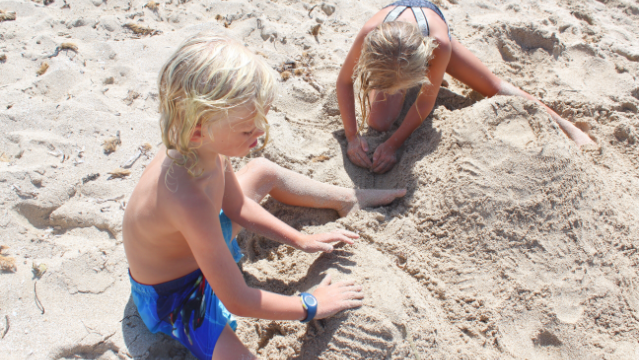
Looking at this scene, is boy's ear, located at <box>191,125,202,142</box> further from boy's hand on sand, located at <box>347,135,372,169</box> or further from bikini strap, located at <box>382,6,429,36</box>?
bikini strap, located at <box>382,6,429,36</box>

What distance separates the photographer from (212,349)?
1.52m

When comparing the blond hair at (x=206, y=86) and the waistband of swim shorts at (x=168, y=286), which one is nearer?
the blond hair at (x=206, y=86)

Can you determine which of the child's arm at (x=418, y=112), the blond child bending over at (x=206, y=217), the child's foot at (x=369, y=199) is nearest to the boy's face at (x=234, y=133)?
the blond child bending over at (x=206, y=217)

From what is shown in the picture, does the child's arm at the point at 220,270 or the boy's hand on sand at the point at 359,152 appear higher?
the child's arm at the point at 220,270

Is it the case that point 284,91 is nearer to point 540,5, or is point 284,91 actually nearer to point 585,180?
point 585,180

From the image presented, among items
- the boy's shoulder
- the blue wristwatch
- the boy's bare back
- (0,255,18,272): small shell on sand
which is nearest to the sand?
(0,255,18,272): small shell on sand

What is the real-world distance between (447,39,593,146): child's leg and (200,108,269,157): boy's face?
177cm

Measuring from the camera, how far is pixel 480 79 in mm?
2631

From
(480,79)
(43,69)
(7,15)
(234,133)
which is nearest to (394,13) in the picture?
(480,79)

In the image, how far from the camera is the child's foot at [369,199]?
2.12 meters

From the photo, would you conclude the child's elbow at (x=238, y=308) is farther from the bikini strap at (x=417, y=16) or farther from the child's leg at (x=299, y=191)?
the bikini strap at (x=417, y=16)

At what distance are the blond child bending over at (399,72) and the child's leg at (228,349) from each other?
1.23 m

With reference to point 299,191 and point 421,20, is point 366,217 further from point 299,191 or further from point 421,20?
point 421,20

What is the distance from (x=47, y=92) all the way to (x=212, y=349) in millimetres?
1910
